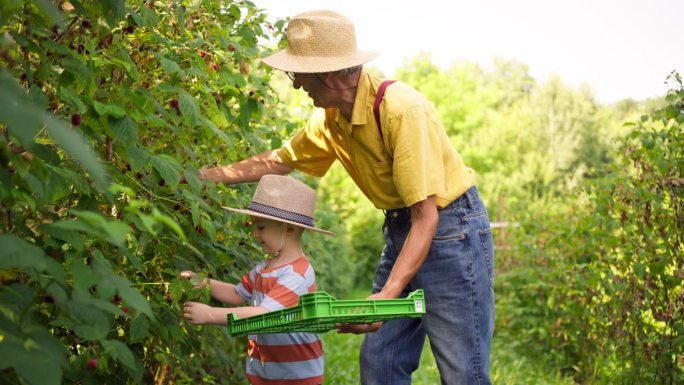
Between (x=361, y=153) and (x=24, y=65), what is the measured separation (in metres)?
1.31

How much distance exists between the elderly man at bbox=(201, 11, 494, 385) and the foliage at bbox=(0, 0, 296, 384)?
465 mm

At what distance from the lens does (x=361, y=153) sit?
334 cm

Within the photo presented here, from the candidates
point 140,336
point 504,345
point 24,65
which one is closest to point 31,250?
point 24,65

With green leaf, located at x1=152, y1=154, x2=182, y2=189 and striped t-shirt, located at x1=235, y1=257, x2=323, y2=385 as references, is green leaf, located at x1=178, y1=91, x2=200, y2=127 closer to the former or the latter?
green leaf, located at x1=152, y1=154, x2=182, y2=189

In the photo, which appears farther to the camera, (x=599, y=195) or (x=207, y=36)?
(x=599, y=195)

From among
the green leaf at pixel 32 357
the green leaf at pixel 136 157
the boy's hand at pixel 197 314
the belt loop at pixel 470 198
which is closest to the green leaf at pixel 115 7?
the green leaf at pixel 136 157

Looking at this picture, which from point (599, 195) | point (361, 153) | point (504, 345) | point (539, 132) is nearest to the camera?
point (361, 153)

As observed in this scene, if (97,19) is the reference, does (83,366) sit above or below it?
below

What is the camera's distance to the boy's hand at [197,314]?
316 centimetres

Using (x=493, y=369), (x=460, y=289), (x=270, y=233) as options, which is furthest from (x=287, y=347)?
(x=493, y=369)

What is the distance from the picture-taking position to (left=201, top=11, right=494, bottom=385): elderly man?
308 cm

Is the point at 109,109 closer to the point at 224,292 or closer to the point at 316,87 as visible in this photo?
the point at 316,87

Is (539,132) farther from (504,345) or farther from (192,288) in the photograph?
(192,288)

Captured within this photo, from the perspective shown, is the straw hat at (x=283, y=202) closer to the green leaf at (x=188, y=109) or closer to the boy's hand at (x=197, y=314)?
the boy's hand at (x=197, y=314)
